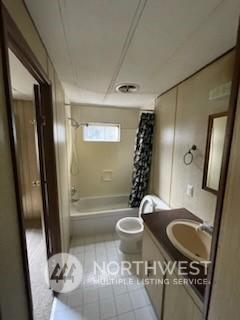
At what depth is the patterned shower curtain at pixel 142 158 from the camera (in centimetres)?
252

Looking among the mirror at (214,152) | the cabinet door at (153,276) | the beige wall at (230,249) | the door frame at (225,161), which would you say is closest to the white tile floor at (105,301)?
the cabinet door at (153,276)

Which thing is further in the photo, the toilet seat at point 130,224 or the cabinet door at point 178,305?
the toilet seat at point 130,224

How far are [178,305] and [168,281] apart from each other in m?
0.14

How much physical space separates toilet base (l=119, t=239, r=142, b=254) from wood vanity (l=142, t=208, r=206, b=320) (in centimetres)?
50

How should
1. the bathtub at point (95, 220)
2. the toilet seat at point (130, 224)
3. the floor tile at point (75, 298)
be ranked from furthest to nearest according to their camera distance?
the bathtub at point (95, 220)
the toilet seat at point (130, 224)
the floor tile at point (75, 298)

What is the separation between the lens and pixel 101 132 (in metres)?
3.23

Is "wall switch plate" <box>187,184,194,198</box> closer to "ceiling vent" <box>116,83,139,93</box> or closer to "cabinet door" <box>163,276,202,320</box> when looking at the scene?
"cabinet door" <box>163,276,202,320</box>

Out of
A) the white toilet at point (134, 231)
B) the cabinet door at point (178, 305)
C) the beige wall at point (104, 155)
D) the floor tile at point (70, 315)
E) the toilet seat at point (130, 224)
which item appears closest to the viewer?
the cabinet door at point (178, 305)

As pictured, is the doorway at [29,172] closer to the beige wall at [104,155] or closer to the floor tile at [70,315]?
the floor tile at [70,315]

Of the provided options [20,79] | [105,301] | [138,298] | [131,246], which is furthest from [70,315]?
[20,79]

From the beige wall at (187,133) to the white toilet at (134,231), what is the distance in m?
0.16

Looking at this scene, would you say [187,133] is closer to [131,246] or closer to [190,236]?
[190,236]

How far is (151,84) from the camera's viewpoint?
1.87 metres

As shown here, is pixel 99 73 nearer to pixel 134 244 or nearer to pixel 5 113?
pixel 5 113
